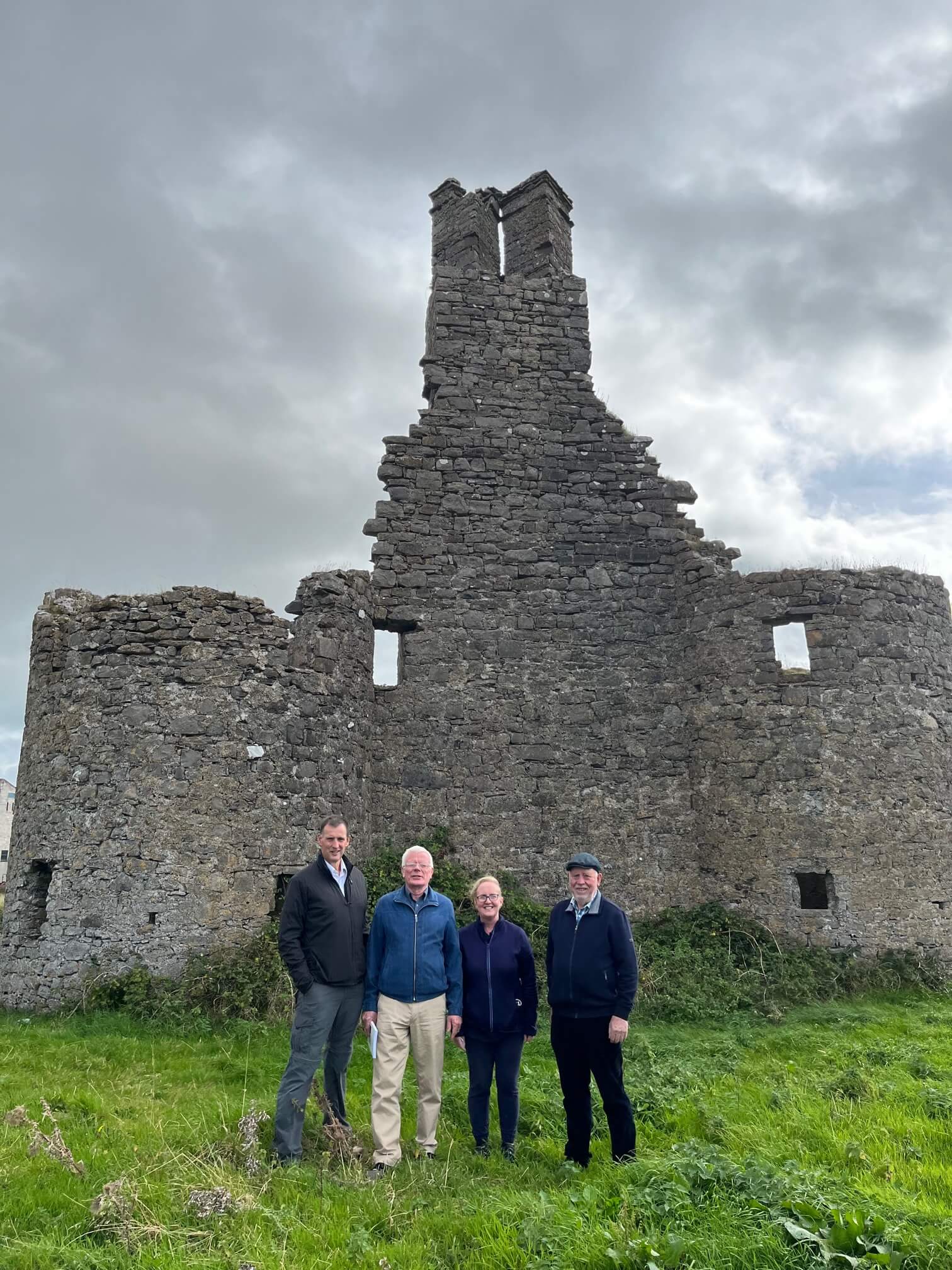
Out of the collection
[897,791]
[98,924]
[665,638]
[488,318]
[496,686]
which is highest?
[488,318]

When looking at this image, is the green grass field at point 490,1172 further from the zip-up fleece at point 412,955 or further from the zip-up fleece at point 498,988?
the zip-up fleece at point 412,955

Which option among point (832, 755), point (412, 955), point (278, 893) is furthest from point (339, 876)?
point (832, 755)

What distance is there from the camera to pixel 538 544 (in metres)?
11.5

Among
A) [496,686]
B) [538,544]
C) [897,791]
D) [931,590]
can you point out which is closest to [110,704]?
[496,686]

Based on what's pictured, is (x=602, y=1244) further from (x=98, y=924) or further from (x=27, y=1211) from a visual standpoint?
(x=98, y=924)

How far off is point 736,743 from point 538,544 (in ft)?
12.8

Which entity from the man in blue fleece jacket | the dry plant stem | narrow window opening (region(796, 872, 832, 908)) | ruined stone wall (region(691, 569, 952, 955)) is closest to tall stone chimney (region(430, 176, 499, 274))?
ruined stone wall (region(691, 569, 952, 955))

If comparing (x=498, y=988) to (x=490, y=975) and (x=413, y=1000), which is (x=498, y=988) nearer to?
(x=490, y=975)

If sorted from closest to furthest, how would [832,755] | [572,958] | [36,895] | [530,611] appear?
[572,958] < [36,895] < [832,755] < [530,611]

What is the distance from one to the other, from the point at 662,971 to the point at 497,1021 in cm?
484

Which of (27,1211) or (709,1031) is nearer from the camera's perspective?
(27,1211)

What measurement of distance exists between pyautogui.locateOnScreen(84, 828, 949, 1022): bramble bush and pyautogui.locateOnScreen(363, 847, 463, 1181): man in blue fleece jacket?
3163 millimetres

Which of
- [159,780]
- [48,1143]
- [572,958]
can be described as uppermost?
[159,780]

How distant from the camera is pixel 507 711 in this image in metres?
10.8
